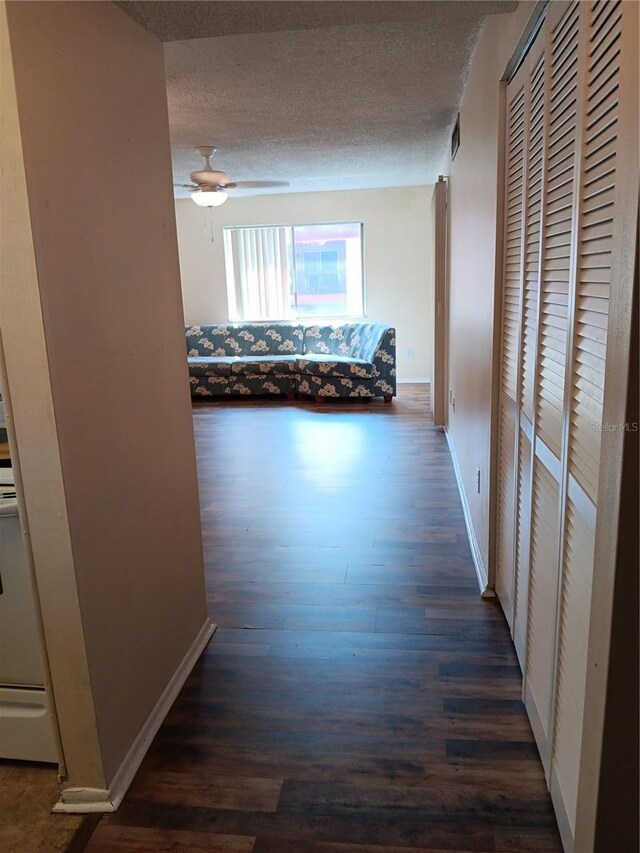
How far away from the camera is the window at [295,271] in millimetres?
7668

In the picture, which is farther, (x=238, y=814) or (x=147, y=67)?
(x=147, y=67)

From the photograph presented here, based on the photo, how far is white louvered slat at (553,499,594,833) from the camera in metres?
1.25

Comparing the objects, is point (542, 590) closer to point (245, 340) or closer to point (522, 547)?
point (522, 547)

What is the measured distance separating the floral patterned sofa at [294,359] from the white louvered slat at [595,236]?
5354mm

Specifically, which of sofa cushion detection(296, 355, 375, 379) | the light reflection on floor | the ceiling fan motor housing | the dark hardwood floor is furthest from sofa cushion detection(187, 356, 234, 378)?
the dark hardwood floor

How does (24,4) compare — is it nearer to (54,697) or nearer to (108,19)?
(108,19)

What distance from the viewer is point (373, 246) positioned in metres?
7.52

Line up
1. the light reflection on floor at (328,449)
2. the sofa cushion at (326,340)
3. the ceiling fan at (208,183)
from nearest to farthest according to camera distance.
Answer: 1. the light reflection on floor at (328,449)
2. the ceiling fan at (208,183)
3. the sofa cushion at (326,340)

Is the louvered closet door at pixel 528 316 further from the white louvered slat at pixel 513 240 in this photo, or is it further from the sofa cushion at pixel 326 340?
the sofa cushion at pixel 326 340

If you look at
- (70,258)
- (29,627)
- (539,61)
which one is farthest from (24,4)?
(29,627)

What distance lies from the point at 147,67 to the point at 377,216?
589 cm

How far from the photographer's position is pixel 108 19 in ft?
5.33

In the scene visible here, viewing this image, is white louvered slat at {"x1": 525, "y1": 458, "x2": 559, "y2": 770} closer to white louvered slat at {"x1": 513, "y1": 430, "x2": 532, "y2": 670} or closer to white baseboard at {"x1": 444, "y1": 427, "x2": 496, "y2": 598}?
white louvered slat at {"x1": 513, "y1": 430, "x2": 532, "y2": 670}

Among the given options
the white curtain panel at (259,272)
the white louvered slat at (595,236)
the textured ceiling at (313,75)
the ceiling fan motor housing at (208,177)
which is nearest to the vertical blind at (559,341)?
the white louvered slat at (595,236)
